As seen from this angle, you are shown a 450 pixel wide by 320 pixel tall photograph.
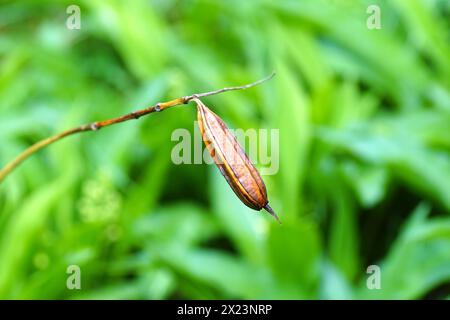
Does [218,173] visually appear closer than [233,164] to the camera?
No

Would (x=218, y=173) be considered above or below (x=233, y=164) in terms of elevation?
above

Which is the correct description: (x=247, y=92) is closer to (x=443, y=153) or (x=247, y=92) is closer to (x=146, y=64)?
(x=146, y=64)

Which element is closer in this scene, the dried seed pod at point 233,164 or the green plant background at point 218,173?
the dried seed pod at point 233,164

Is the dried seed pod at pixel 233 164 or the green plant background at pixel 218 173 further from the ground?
the green plant background at pixel 218 173
